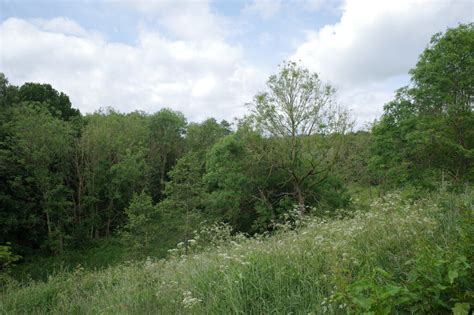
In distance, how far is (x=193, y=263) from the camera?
508 cm

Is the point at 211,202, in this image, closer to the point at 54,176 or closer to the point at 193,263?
the point at 54,176

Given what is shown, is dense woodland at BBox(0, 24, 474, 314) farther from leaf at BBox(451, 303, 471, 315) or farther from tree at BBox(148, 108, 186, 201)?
leaf at BBox(451, 303, 471, 315)

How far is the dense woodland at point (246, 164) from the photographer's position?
57.6 feet

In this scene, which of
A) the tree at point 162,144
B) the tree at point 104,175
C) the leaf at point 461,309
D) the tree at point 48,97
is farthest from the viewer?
the tree at point 162,144

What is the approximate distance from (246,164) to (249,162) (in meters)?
0.50

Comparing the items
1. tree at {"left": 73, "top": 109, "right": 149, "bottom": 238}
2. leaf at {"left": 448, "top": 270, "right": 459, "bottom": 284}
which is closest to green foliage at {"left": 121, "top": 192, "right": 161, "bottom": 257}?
tree at {"left": 73, "top": 109, "right": 149, "bottom": 238}

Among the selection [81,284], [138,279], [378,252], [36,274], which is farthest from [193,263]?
[36,274]

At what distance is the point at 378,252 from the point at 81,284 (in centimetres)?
589

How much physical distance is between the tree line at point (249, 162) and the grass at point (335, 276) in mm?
9432

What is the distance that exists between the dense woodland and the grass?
31.0 feet

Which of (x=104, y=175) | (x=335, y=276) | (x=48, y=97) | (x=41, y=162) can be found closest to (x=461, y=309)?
(x=335, y=276)

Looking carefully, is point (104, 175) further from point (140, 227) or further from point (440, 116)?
point (440, 116)

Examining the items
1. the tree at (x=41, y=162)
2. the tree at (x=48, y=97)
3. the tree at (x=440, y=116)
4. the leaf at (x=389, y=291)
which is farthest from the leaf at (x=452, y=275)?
the tree at (x=48, y=97)

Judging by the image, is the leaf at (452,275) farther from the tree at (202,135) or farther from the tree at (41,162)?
the tree at (202,135)
